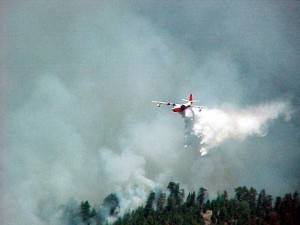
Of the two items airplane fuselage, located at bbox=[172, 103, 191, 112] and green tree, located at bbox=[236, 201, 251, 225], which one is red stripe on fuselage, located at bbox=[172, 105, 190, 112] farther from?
green tree, located at bbox=[236, 201, 251, 225]

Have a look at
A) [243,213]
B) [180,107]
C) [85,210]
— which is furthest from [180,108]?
[85,210]

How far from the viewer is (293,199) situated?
155m

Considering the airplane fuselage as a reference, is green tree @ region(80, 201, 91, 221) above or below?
above

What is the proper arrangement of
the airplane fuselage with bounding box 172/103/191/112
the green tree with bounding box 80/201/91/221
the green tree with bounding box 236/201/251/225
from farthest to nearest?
the green tree with bounding box 80/201/91/221, the green tree with bounding box 236/201/251/225, the airplane fuselage with bounding box 172/103/191/112

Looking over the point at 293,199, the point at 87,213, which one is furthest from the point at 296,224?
the point at 87,213

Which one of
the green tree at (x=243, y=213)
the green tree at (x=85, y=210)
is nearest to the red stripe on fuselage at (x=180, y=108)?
the green tree at (x=243, y=213)

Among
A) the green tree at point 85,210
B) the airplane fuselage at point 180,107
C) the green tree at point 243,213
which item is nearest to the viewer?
the airplane fuselage at point 180,107

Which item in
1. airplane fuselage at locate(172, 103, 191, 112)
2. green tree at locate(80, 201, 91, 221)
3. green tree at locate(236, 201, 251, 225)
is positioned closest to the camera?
airplane fuselage at locate(172, 103, 191, 112)

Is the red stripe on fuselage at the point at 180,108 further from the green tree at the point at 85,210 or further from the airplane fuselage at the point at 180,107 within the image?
the green tree at the point at 85,210

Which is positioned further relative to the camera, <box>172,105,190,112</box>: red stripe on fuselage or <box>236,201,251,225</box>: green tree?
<box>236,201,251,225</box>: green tree

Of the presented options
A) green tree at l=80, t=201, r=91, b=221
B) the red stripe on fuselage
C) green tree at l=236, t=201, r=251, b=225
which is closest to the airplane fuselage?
the red stripe on fuselage

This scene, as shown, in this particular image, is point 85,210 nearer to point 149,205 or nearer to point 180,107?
point 149,205

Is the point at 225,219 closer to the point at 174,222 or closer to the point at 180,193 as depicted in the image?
the point at 174,222

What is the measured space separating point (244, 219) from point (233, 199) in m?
17.9
